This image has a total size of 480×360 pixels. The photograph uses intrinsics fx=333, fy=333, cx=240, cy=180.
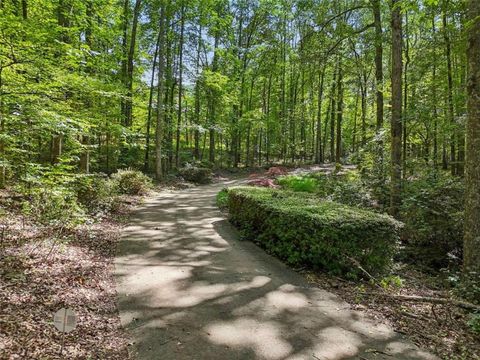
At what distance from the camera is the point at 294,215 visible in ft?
20.0

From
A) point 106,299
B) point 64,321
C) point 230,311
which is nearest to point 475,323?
point 230,311

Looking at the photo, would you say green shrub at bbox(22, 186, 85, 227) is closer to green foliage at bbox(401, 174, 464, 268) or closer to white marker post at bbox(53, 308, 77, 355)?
white marker post at bbox(53, 308, 77, 355)

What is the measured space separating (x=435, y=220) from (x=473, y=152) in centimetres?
250

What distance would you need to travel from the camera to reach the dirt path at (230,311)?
3.40 meters

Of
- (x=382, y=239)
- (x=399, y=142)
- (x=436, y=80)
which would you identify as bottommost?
(x=382, y=239)

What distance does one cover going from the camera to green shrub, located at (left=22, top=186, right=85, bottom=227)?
586 cm

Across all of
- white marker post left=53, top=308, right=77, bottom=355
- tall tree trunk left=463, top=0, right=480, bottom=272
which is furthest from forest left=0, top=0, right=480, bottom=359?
white marker post left=53, top=308, right=77, bottom=355

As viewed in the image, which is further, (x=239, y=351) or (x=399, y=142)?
(x=399, y=142)

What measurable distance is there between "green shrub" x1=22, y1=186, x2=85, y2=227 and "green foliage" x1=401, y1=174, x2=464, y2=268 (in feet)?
23.0

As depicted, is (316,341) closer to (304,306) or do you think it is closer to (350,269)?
(304,306)

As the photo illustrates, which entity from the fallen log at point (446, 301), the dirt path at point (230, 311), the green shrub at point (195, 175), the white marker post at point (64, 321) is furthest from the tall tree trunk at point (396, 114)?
the green shrub at point (195, 175)

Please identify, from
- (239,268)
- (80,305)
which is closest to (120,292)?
(80,305)

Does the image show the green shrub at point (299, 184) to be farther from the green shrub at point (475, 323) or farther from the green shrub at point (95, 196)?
the green shrub at point (475, 323)

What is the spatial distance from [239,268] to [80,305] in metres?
2.58
